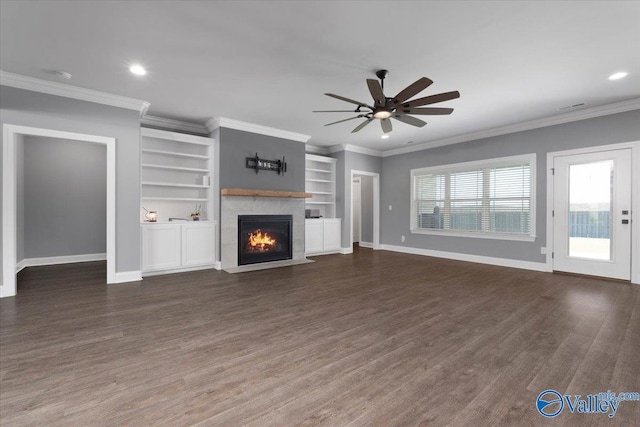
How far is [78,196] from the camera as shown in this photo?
6066 millimetres

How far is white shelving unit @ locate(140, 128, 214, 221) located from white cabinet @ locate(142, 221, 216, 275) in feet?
1.42

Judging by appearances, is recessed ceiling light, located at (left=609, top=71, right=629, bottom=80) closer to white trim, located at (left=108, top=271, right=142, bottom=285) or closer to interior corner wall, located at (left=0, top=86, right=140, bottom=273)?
interior corner wall, located at (left=0, top=86, right=140, bottom=273)

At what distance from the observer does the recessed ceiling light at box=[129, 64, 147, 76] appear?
133 inches

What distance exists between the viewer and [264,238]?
5902 mm

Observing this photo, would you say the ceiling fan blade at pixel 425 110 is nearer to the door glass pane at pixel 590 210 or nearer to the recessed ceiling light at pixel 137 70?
the recessed ceiling light at pixel 137 70

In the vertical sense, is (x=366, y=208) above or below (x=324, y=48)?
below

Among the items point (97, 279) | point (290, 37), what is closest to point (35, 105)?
point (97, 279)

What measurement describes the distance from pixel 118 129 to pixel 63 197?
112 inches

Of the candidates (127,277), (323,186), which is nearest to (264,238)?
(127,277)

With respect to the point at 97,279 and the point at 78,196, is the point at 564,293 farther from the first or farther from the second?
the point at 78,196

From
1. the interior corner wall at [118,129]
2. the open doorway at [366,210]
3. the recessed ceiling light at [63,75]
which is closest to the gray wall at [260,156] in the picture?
the interior corner wall at [118,129]

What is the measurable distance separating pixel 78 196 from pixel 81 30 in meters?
4.62

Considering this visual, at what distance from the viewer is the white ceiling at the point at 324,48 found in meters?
2.43

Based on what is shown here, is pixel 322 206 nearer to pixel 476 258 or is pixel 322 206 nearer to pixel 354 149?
pixel 354 149
